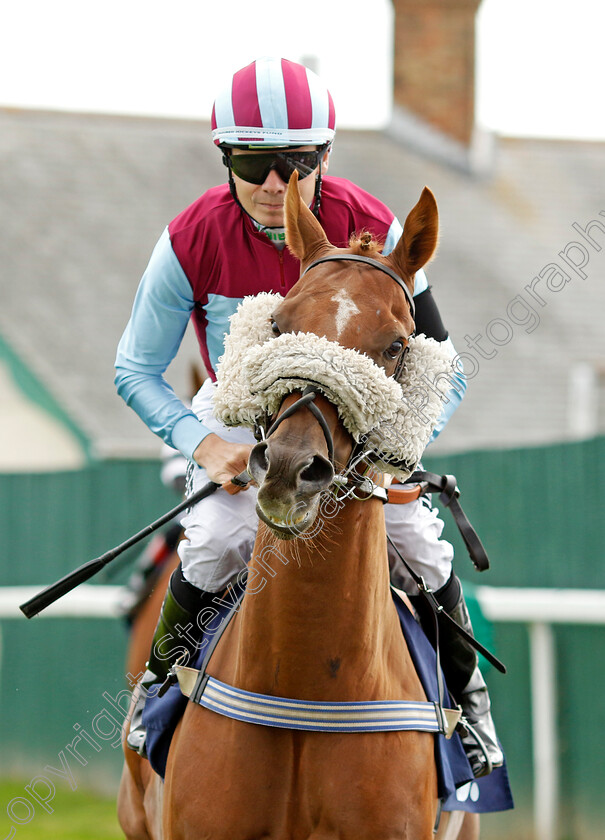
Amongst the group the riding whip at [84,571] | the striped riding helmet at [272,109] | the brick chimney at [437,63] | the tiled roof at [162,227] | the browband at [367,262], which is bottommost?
the tiled roof at [162,227]

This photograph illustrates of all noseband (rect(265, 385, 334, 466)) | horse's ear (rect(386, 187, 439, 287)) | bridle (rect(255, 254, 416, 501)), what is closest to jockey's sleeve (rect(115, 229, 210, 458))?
bridle (rect(255, 254, 416, 501))

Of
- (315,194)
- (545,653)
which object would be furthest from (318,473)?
(545,653)

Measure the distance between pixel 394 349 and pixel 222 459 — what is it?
2.31ft

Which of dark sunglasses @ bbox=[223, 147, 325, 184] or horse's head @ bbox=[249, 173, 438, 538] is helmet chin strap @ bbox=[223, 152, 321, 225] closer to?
dark sunglasses @ bbox=[223, 147, 325, 184]

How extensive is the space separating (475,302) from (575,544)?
11967mm

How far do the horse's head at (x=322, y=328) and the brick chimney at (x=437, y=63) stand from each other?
16303mm

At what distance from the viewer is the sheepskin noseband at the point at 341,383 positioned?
8.57 feet

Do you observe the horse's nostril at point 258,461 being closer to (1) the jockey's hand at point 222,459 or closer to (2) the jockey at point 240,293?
(1) the jockey's hand at point 222,459

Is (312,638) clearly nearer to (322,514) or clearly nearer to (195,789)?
(322,514)

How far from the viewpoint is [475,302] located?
1803 centimetres

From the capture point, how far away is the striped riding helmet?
344cm

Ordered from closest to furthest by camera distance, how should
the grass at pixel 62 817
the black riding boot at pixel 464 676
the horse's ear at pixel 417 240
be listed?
the horse's ear at pixel 417 240 → the black riding boot at pixel 464 676 → the grass at pixel 62 817

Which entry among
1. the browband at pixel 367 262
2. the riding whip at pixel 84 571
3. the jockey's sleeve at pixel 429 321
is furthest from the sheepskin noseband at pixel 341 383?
the riding whip at pixel 84 571

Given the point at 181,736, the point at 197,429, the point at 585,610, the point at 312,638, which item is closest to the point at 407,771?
the point at 312,638
